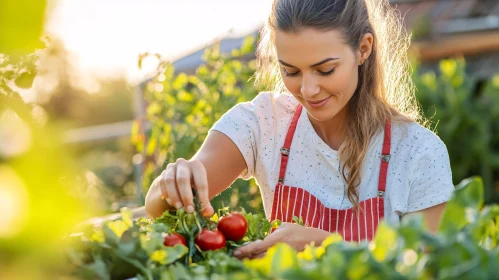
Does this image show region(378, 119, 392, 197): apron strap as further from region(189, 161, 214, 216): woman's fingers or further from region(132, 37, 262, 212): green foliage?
region(132, 37, 262, 212): green foliage

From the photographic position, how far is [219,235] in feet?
4.33

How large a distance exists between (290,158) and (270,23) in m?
0.49

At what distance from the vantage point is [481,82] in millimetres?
6859

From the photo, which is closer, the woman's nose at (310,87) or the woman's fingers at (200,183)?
the woman's fingers at (200,183)

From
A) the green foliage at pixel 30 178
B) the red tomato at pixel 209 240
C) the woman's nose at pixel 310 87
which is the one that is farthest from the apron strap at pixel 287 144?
the green foliage at pixel 30 178

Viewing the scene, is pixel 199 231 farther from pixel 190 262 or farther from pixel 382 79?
pixel 382 79

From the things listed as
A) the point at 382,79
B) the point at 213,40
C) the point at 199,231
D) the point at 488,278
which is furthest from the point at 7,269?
the point at 213,40

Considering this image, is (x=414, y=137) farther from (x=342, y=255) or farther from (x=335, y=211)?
(x=342, y=255)

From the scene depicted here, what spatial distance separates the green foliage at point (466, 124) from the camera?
5.35 metres

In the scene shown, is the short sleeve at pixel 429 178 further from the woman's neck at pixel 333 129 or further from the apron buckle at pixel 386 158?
the woman's neck at pixel 333 129

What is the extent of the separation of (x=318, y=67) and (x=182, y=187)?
696mm

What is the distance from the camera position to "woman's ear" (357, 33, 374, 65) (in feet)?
7.29

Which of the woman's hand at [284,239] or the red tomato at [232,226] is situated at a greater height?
the red tomato at [232,226]

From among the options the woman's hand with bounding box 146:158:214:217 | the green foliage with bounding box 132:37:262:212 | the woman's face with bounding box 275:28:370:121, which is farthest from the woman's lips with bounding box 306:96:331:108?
the green foliage with bounding box 132:37:262:212
